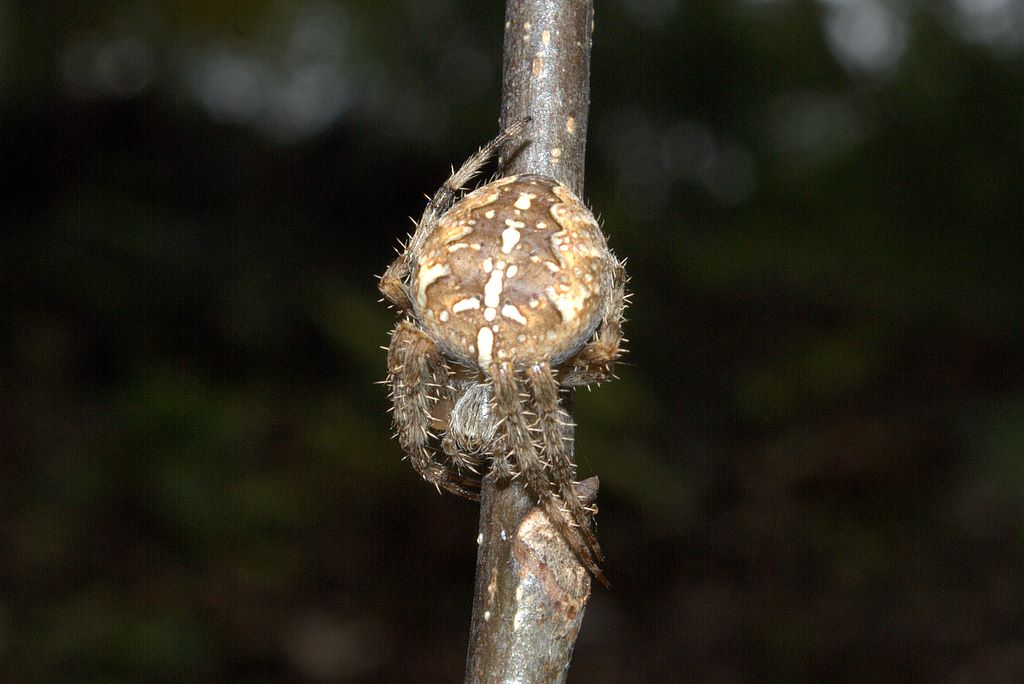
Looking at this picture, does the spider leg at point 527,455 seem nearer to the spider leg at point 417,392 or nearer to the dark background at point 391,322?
the spider leg at point 417,392

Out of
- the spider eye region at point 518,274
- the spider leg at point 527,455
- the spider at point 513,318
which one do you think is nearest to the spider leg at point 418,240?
the spider at point 513,318

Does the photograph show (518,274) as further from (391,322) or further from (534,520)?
(391,322)

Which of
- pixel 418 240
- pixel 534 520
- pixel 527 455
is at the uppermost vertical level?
pixel 418 240

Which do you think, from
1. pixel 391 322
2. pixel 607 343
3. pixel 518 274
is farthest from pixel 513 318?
pixel 391 322

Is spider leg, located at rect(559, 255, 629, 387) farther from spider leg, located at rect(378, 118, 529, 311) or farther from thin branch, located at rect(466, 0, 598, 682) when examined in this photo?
spider leg, located at rect(378, 118, 529, 311)

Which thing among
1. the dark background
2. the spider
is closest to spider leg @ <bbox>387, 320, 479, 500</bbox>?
the spider

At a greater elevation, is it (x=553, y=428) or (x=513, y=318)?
(x=513, y=318)

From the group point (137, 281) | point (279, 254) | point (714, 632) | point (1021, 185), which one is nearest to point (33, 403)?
point (137, 281)
